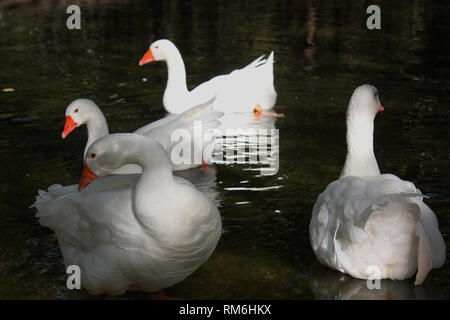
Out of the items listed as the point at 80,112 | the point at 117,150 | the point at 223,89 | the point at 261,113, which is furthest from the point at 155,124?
the point at 261,113

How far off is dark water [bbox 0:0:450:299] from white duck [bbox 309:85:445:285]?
164 mm

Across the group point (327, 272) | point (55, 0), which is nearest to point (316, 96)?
point (327, 272)

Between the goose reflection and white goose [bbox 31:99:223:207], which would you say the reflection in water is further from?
white goose [bbox 31:99:223:207]

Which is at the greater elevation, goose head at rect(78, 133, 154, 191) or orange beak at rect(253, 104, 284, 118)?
goose head at rect(78, 133, 154, 191)

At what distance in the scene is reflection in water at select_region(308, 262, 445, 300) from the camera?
13.0 feet

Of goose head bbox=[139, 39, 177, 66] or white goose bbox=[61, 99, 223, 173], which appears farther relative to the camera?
goose head bbox=[139, 39, 177, 66]

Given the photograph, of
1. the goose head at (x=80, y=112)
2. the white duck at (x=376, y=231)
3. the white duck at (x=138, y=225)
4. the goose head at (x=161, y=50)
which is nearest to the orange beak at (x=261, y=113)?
the goose head at (x=161, y=50)

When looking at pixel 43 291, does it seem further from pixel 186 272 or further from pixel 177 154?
pixel 177 154

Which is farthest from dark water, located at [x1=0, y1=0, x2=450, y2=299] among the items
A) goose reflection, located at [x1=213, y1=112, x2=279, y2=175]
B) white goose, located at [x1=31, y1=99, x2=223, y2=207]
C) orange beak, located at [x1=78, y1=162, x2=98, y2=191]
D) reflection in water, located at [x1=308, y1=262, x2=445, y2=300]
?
orange beak, located at [x1=78, y1=162, x2=98, y2=191]

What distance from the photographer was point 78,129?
7.59m

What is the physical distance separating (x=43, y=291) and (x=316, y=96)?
17.2ft

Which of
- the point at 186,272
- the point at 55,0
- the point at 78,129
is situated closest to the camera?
the point at 186,272

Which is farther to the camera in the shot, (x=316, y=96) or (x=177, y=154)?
(x=316, y=96)

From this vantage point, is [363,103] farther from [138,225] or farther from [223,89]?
[223,89]
